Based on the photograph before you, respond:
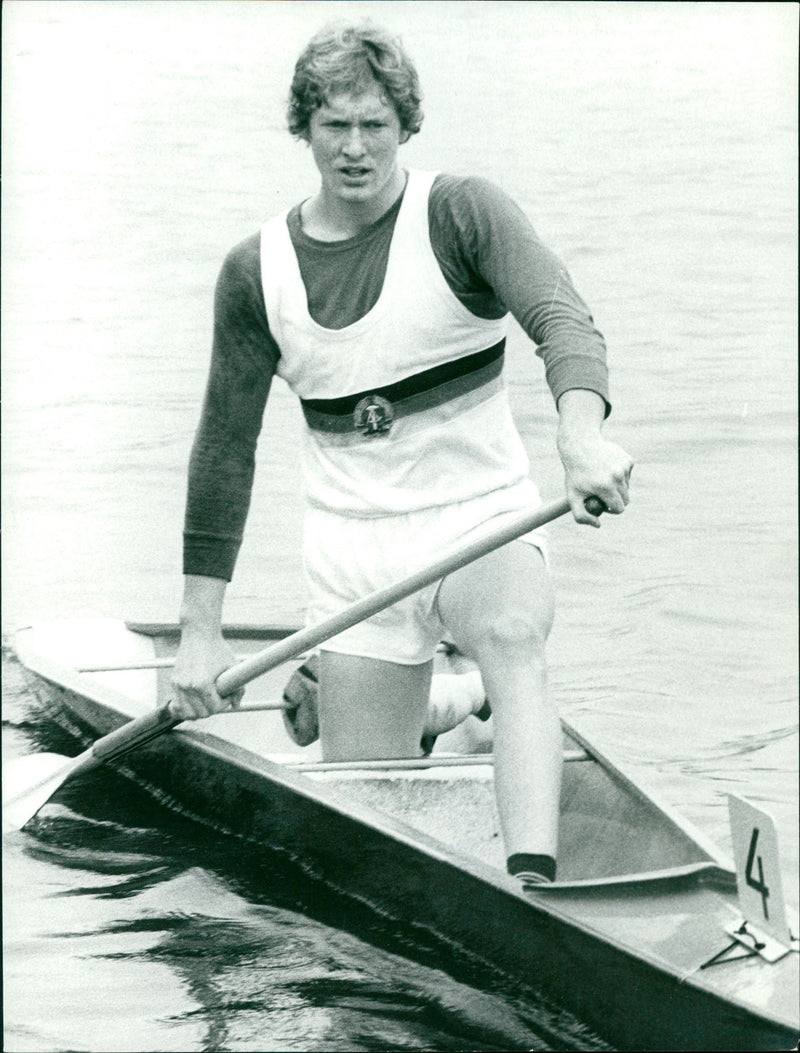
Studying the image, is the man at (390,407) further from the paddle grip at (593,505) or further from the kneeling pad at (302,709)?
the kneeling pad at (302,709)

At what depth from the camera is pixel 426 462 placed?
3.26 metres

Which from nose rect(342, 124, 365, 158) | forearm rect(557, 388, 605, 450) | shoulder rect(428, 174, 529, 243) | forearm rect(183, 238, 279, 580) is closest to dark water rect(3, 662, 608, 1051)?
forearm rect(183, 238, 279, 580)

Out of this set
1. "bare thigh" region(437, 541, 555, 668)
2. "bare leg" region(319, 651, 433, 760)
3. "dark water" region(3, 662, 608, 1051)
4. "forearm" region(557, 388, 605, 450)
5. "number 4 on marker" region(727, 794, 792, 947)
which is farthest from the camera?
"bare leg" region(319, 651, 433, 760)

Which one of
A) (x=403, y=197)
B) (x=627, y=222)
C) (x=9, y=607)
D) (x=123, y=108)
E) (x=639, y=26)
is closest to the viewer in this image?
(x=403, y=197)

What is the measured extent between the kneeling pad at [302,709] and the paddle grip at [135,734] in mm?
397

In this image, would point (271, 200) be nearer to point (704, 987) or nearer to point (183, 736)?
point (183, 736)

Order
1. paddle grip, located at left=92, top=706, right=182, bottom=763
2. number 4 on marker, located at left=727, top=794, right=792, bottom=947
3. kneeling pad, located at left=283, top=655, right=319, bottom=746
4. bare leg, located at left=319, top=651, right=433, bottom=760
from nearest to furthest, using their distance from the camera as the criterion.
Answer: number 4 on marker, located at left=727, top=794, right=792, bottom=947 → bare leg, located at left=319, top=651, right=433, bottom=760 → paddle grip, located at left=92, top=706, right=182, bottom=763 → kneeling pad, located at left=283, top=655, right=319, bottom=746

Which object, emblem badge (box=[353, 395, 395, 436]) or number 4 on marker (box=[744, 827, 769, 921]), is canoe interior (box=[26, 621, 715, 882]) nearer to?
number 4 on marker (box=[744, 827, 769, 921])

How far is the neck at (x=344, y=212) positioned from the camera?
3191mm

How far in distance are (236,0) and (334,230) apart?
9849mm

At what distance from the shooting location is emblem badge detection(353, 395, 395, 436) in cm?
325

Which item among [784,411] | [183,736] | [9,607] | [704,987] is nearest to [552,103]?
[784,411]

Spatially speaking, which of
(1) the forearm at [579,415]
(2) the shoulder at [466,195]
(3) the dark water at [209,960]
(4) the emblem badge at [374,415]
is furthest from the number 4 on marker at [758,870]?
(2) the shoulder at [466,195]

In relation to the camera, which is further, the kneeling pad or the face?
the kneeling pad
